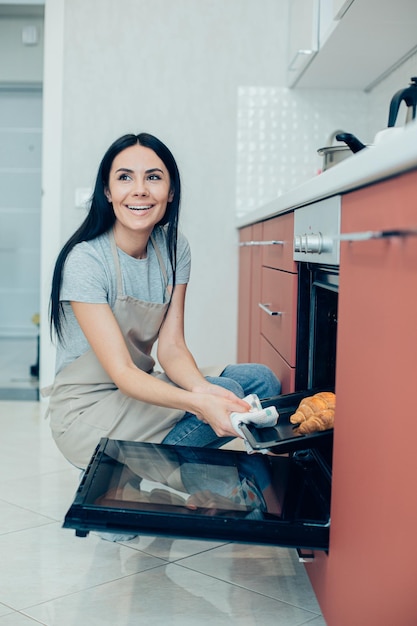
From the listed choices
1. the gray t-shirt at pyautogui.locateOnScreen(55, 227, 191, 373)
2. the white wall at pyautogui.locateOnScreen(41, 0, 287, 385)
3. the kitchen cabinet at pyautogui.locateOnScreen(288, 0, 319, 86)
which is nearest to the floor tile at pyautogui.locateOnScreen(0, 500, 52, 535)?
the gray t-shirt at pyautogui.locateOnScreen(55, 227, 191, 373)

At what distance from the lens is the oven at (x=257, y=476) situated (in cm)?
122

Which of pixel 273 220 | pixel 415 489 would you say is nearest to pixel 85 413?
pixel 273 220

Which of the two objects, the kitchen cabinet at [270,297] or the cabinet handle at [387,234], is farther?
the kitchen cabinet at [270,297]

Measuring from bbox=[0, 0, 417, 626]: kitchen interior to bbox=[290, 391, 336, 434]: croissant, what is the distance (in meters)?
0.06

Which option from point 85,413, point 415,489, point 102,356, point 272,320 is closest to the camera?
point 415,489

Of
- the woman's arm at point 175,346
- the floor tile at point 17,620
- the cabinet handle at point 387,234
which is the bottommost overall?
the floor tile at point 17,620

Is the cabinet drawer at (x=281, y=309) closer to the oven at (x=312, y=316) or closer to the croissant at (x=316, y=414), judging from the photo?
the oven at (x=312, y=316)

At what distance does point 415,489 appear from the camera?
2.98 ft

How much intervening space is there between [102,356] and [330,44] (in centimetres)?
170

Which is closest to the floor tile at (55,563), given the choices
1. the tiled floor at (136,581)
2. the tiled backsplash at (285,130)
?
the tiled floor at (136,581)

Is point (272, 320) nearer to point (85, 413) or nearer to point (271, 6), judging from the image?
point (85, 413)

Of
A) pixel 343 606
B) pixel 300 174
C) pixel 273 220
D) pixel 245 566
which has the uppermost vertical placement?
pixel 300 174

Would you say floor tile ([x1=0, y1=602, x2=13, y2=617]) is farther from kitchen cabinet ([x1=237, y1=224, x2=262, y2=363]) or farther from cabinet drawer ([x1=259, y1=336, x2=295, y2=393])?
kitchen cabinet ([x1=237, y1=224, x2=262, y2=363])

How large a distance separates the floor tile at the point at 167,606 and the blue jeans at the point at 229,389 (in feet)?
1.06
